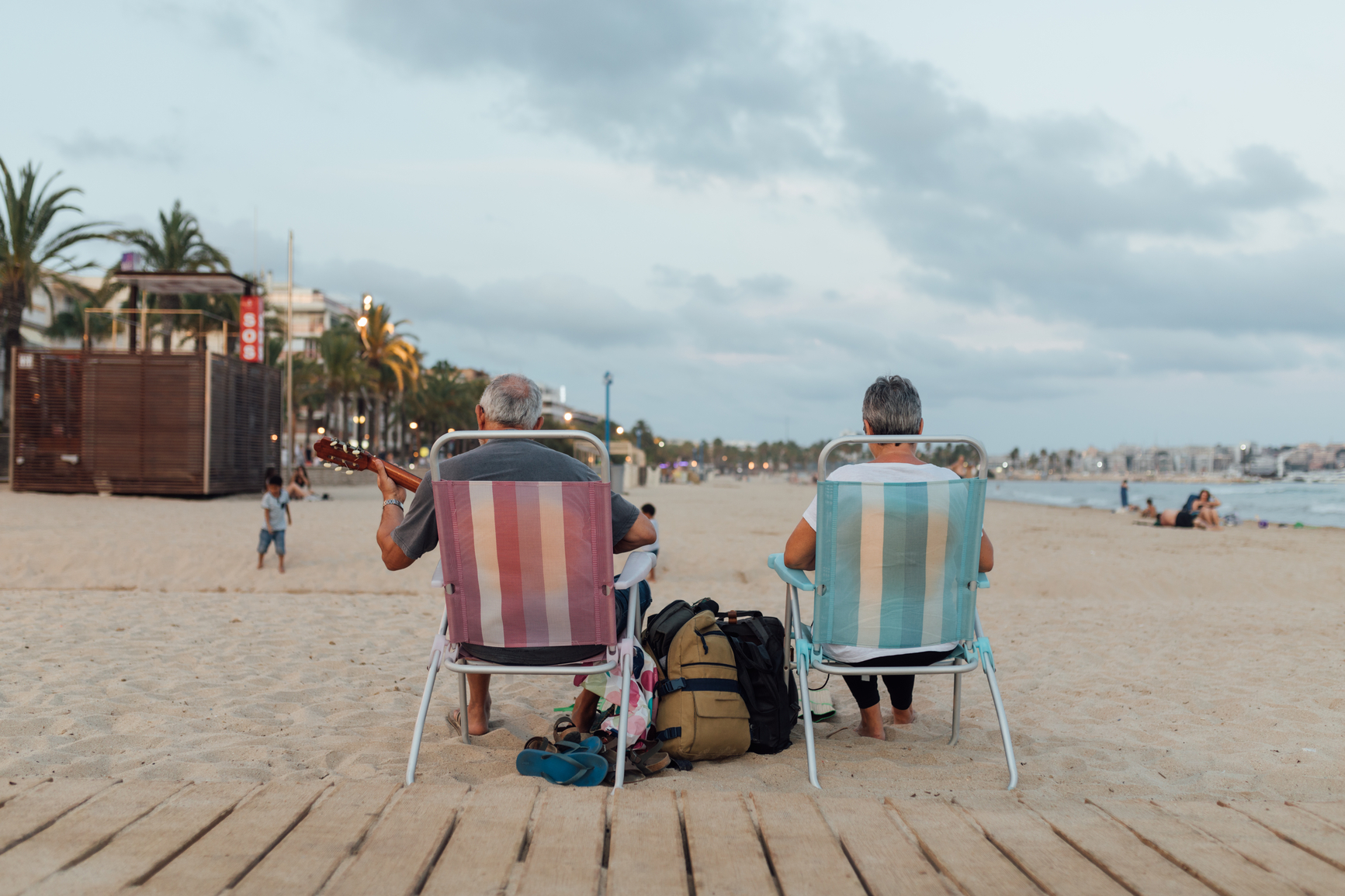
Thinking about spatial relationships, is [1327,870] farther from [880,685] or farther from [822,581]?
[880,685]

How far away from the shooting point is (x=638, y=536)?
2.83 m

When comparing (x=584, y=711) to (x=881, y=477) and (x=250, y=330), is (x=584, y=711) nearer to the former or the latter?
(x=881, y=477)

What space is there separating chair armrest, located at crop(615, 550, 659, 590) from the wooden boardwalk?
73cm

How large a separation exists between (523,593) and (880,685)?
220 centimetres

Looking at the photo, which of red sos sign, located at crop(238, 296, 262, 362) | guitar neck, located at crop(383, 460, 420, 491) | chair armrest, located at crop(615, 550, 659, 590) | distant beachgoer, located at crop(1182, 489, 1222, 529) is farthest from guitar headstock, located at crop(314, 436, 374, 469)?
red sos sign, located at crop(238, 296, 262, 362)

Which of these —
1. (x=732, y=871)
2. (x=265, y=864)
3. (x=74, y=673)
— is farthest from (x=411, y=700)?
(x=732, y=871)

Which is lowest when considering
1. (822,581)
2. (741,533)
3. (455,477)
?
(741,533)

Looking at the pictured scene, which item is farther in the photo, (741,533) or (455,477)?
(741,533)

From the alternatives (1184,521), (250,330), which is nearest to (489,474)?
(1184,521)

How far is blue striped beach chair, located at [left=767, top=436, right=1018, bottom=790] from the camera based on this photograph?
109 inches

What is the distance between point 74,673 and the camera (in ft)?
13.7

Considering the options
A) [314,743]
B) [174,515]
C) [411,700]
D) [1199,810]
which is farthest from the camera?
[174,515]

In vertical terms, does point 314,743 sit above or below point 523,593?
below

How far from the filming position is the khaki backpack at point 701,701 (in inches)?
116
